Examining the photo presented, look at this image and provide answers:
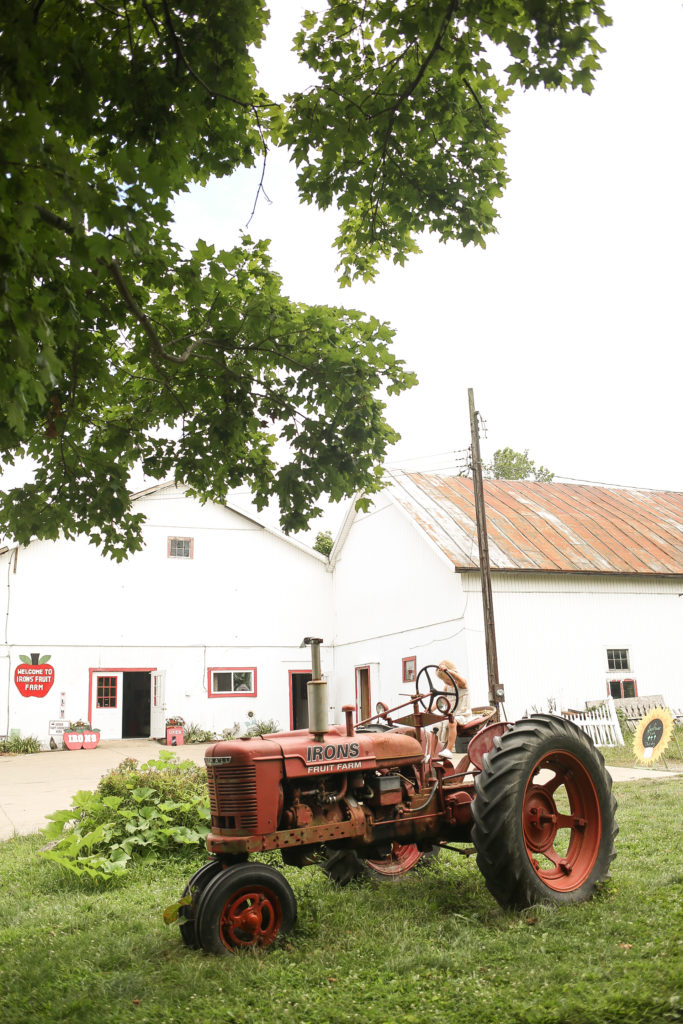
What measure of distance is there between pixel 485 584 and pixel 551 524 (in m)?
6.14

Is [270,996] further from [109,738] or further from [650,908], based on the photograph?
[109,738]

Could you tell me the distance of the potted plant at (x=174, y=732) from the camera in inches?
889

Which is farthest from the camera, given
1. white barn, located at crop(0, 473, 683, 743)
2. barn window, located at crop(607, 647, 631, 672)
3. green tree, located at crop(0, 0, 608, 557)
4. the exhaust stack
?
barn window, located at crop(607, 647, 631, 672)

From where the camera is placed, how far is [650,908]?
4.98m

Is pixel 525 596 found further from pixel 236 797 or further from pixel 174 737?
pixel 236 797

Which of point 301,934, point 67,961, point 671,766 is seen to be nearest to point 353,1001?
point 301,934

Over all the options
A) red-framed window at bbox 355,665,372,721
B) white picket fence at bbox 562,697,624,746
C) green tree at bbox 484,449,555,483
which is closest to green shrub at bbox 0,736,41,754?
red-framed window at bbox 355,665,372,721

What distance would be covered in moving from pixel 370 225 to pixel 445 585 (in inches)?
564

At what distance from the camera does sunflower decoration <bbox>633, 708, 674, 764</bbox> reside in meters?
12.5

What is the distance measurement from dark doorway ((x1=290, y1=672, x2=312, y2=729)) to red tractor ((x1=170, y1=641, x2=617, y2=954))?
19.7 m

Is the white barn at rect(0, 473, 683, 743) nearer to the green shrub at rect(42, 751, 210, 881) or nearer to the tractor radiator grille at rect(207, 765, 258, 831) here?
the green shrub at rect(42, 751, 210, 881)

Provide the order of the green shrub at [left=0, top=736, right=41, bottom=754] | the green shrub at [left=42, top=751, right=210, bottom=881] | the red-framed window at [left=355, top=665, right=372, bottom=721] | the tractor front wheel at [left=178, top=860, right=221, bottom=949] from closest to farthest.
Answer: the tractor front wheel at [left=178, top=860, right=221, bottom=949], the green shrub at [left=42, top=751, right=210, bottom=881], the green shrub at [left=0, top=736, right=41, bottom=754], the red-framed window at [left=355, top=665, right=372, bottom=721]

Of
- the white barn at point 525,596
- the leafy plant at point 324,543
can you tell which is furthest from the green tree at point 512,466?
the white barn at point 525,596

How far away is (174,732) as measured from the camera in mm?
22719
